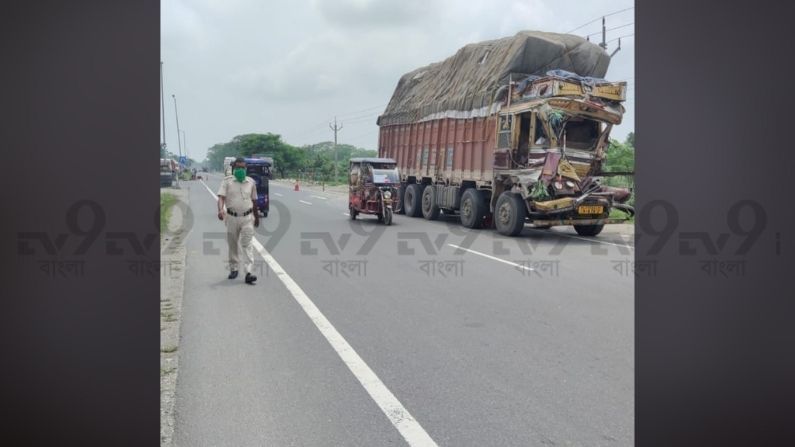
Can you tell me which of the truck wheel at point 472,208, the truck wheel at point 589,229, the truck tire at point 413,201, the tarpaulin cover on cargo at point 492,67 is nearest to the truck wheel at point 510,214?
the truck wheel at point 472,208

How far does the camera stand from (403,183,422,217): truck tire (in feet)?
65.1

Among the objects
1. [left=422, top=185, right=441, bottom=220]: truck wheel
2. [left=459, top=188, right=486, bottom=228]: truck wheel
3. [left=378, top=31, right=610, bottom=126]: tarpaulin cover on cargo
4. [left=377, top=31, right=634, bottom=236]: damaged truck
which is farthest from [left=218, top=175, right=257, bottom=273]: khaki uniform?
[left=422, top=185, right=441, bottom=220]: truck wheel

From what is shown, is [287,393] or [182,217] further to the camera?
[182,217]

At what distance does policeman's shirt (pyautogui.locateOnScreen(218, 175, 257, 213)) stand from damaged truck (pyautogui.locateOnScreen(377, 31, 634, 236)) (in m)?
6.75

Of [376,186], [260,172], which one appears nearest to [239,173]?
[376,186]

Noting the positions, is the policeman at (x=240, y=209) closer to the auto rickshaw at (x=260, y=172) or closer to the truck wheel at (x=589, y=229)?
the truck wheel at (x=589, y=229)

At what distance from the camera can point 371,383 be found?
4.35 meters

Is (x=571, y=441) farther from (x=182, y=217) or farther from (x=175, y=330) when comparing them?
(x=182, y=217)

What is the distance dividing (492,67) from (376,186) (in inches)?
172

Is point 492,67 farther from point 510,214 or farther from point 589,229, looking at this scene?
point 589,229

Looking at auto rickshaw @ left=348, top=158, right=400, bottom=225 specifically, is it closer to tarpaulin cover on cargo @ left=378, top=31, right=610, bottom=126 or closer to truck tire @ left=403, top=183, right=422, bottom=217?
tarpaulin cover on cargo @ left=378, top=31, right=610, bottom=126
